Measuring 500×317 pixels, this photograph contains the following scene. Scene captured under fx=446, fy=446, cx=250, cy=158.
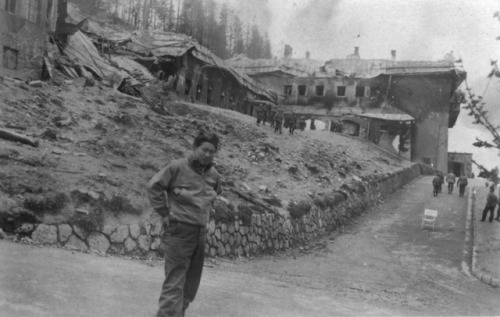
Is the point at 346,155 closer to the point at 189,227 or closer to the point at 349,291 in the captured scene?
the point at 349,291

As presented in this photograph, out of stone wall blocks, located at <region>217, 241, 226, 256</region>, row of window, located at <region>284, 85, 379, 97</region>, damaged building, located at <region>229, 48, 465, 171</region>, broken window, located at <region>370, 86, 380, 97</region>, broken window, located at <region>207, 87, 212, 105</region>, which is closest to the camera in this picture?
stone wall blocks, located at <region>217, 241, 226, 256</region>

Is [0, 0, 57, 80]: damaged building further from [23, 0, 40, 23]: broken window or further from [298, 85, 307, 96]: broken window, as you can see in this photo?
[298, 85, 307, 96]: broken window

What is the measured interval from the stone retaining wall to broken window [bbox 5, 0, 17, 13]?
1027 centimetres

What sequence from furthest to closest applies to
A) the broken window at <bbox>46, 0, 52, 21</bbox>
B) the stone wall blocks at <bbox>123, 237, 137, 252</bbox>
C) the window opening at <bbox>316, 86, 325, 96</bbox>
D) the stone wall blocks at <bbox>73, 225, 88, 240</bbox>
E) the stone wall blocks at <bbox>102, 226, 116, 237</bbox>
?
the window opening at <bbox>316, 86, 325, 96</bbox> < the broken window at <bbox>46, 0, 52, 21</bbox> < the stone wall blocks at <bbox>123, 237, 137, 252</bbox> < the stone wall blocks at <bbox>102, 226, 116, 237</bbox> < the stone wall blocks at <bbox>73, 225, 88, 240</bbox>

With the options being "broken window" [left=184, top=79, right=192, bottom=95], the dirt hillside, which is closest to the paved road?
the dirt hillside

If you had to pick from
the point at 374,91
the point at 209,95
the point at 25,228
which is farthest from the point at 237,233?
the point at 374,91

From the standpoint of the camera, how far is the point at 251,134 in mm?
21141

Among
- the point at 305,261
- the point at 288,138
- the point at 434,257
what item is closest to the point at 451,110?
the point at 288,138

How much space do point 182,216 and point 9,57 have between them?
13.5 metres

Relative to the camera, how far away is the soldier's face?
4.18 meters

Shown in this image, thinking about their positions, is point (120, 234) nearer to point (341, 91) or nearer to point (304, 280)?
point (304, 280)

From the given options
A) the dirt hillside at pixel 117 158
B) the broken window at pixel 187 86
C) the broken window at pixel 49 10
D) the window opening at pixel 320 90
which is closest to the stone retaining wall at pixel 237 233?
the dirt hillside at pixel 117 158

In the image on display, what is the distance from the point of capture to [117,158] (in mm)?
10977

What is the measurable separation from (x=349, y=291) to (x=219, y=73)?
27350mm
